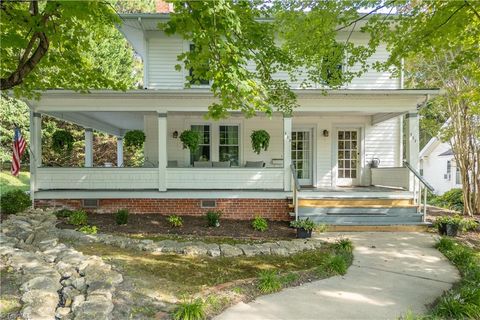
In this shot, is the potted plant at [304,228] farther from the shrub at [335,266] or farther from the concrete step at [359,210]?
the shrub at [335,266]

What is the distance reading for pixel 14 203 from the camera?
28.2 ft

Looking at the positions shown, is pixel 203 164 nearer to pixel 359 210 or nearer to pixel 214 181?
pixel 214 181

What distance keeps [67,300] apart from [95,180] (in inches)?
242

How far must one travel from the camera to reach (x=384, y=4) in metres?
7.22

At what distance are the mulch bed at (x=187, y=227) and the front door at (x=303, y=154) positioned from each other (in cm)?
325

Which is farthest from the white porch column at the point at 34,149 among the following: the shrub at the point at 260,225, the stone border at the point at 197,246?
the shrub at the point at 260,225

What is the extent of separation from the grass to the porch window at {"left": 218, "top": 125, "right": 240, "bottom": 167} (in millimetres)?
5634

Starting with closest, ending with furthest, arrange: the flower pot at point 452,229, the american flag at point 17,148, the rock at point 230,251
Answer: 1. the rock at point 230,251
2. the flower pot at point 452,229
3. the american flag at point 17,148

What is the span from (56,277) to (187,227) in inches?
155

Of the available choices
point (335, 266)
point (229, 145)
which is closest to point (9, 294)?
point (335, 266)

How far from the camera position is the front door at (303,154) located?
11875 mm

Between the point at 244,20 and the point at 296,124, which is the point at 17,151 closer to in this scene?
the point at 244,20

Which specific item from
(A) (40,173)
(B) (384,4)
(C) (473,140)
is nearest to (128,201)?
(A) (40,173)

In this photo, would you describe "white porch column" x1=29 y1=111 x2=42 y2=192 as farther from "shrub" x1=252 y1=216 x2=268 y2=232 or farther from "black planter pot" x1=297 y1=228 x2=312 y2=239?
"black planter pot" x1=297 y1=228 x2=312 y2=239
